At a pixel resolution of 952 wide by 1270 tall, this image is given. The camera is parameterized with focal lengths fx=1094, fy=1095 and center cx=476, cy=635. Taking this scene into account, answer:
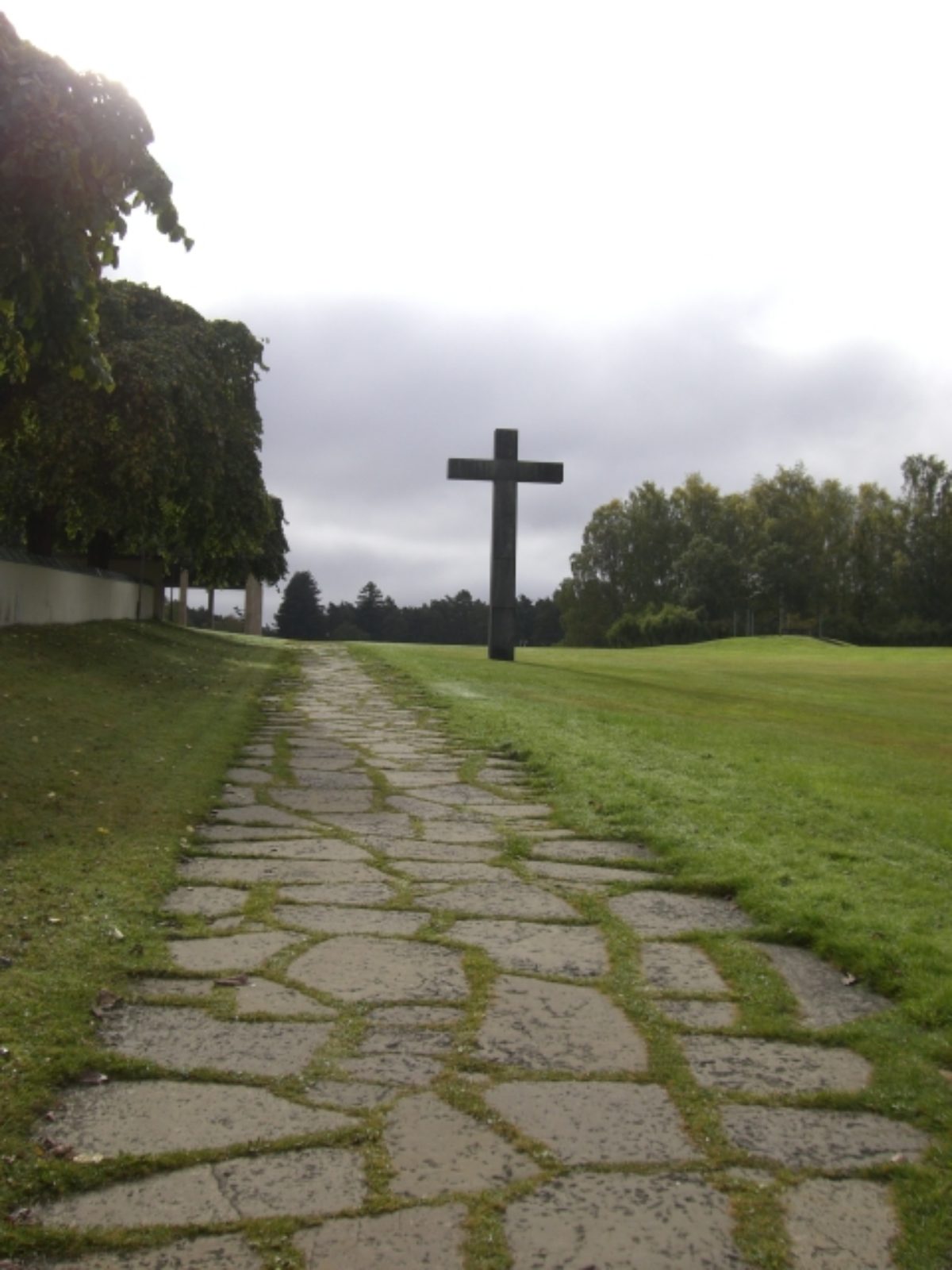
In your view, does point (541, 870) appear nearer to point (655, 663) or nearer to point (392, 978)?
point (392, 978)

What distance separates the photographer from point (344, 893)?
4602 mm

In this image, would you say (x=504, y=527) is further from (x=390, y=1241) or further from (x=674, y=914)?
(x=390, y=1241)

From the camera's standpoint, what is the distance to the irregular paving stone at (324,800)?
647 cm

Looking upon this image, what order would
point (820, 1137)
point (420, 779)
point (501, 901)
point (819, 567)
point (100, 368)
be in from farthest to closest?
1. point (819, 567)
2. point (420, 779)
3. point (100, 368)
4. point (501, 901)
5. point (820, 1137)

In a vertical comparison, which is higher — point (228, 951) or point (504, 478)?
point (504, 478)

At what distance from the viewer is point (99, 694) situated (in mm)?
11203

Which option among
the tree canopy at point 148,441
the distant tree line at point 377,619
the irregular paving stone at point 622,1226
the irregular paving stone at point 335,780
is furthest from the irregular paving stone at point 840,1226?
the distant tree line at point 377,619

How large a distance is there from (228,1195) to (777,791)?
5.64 meters

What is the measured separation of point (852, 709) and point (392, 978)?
13.7 m

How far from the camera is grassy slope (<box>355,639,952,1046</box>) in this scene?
4129 mm

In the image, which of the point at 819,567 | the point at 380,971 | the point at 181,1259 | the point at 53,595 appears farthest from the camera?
the point at 819,567

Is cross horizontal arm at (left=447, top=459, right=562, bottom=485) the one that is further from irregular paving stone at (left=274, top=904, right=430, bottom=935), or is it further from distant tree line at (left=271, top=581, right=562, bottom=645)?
distant tree line at (left=271, top=581, right=562, bottom=645)

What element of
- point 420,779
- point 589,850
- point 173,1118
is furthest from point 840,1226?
point 420,779

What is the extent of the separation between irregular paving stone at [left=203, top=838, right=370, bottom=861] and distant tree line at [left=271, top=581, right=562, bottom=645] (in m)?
79.6
